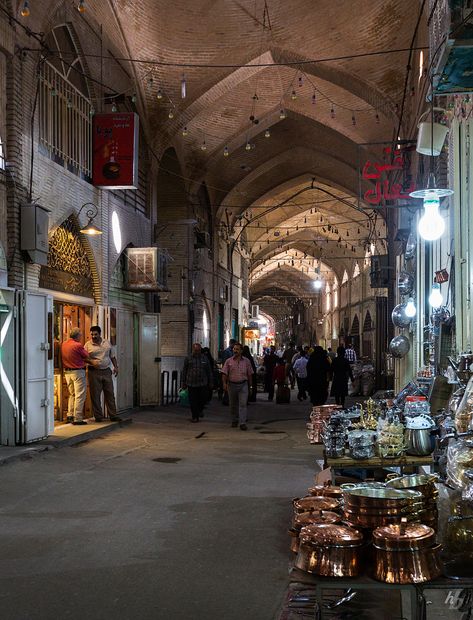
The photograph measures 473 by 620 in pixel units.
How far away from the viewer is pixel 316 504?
3.85 metres

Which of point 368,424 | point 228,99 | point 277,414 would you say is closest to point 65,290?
point 277,414

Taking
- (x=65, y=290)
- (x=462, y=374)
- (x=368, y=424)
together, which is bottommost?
(x=368, y=424)

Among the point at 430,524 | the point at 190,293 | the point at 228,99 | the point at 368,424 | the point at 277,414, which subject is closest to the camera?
the point at 430,524

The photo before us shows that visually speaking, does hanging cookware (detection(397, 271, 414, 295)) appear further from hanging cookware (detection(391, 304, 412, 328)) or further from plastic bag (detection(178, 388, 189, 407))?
plastic bag (detection(178, 388, 189, 407))

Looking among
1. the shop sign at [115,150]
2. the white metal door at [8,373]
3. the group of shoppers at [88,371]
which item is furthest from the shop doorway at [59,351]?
the white metal door at [8,373]

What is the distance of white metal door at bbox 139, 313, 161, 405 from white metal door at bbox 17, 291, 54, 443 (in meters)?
5.74

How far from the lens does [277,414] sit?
16.0 metres

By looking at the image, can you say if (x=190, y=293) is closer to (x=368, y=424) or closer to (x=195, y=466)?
(x=195, y=466)

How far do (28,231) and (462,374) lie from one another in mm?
6292

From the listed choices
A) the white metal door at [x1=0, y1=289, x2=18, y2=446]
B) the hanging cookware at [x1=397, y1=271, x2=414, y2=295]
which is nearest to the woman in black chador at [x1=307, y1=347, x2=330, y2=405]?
the hanging cookware at [x1=397, y1=271, x2=414, y2=295]

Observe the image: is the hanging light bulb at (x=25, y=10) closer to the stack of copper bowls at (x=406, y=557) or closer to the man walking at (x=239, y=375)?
the man walking at (x=239, y=375)

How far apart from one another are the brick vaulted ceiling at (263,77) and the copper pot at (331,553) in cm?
1168

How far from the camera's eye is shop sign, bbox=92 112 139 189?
13164 millimetres

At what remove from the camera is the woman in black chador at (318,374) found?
15.8 metres
